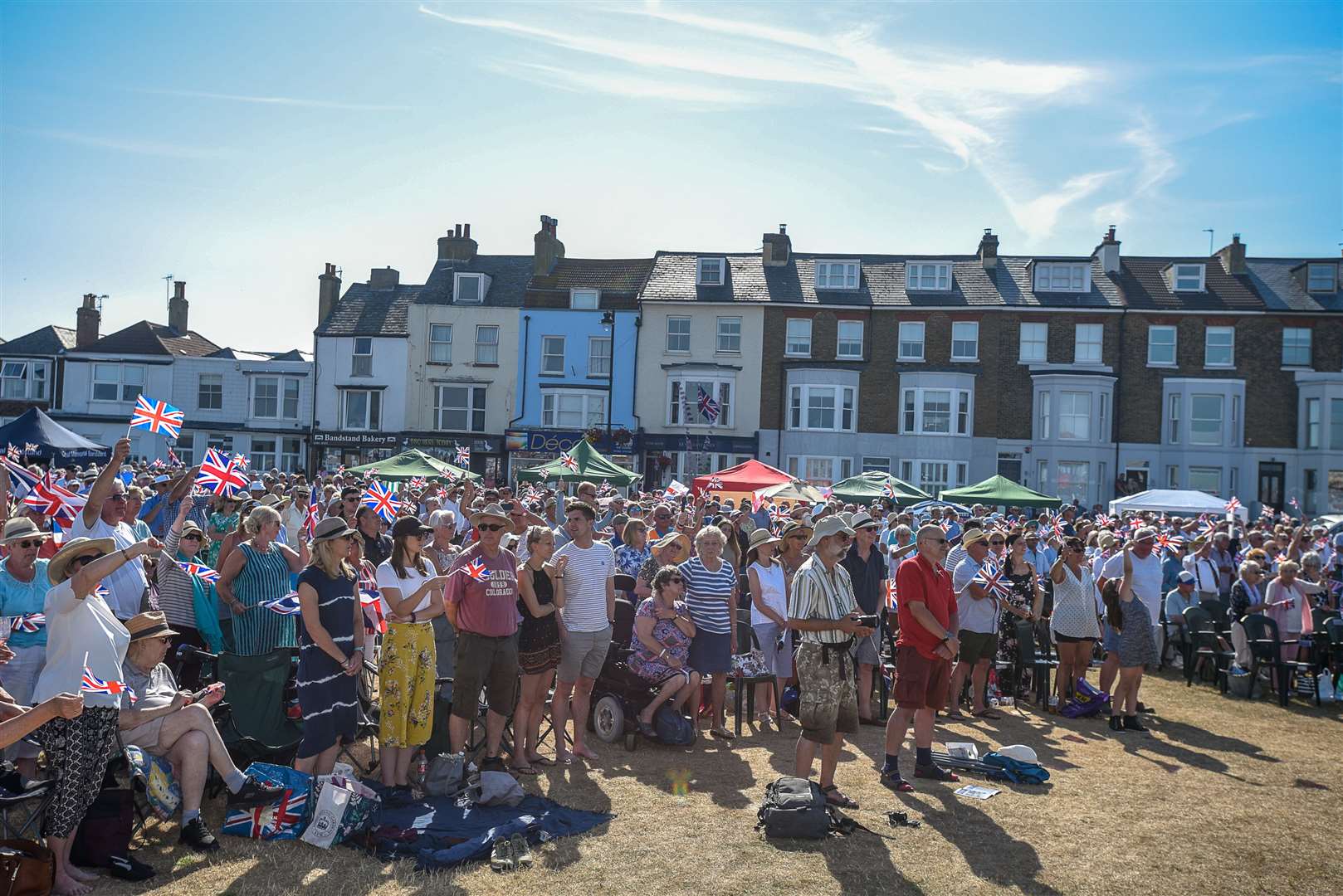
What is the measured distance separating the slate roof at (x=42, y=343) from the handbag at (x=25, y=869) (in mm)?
44733

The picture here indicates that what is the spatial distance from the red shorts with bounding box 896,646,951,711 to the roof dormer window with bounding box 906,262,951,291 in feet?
104

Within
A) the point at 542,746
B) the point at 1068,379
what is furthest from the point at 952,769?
the point at 1068,379

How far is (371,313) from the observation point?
40.4m

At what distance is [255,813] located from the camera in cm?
607

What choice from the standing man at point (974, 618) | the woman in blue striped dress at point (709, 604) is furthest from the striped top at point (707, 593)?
the standing man at point (974, 618)

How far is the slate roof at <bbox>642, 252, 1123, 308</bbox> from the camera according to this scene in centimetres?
3644

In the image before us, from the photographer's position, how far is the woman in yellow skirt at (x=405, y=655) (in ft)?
22.2

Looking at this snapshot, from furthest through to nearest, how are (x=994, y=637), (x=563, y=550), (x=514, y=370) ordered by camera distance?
(x=514, y=370) → (x=994, y=637) → (x=563, y=550)

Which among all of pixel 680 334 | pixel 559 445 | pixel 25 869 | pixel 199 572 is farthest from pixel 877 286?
pixel 25 869

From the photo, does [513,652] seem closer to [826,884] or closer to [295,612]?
[295,612]

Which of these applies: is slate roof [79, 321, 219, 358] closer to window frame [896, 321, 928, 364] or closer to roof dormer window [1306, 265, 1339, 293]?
window frame [896, 321, 928, 364]

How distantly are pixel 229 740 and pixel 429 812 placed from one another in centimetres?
156

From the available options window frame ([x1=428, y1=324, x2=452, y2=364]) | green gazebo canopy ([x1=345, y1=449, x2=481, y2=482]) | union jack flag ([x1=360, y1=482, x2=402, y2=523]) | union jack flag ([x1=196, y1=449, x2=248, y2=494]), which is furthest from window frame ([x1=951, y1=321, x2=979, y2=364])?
union jack flag ([x1=196, y1=449, x2=248, y2=494])

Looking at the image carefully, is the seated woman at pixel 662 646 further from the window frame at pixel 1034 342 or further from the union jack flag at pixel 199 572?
the window frame at pixel 1034 342
